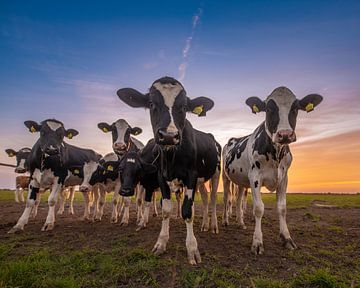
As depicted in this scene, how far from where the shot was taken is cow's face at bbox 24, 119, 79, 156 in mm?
9758

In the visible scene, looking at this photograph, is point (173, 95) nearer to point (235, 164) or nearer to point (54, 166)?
point (235, 164)

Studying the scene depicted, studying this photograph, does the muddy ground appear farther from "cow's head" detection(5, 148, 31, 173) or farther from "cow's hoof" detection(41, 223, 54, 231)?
"cow's head" detection(5, 148, 31, 173)

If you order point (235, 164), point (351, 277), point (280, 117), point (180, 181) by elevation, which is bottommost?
point (351, 277)

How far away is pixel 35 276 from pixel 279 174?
5.38 meters

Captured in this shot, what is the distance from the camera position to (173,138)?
5.21 m

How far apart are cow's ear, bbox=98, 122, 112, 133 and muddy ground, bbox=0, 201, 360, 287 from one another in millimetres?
4317

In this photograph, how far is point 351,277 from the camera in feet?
15.9

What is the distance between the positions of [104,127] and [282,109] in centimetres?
807

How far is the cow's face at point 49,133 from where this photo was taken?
9.76m

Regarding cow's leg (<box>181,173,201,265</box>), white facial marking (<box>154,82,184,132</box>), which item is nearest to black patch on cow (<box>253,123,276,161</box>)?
cow's leg (<box>181,173,201,265</box>)

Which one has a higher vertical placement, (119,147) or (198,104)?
(198,104)

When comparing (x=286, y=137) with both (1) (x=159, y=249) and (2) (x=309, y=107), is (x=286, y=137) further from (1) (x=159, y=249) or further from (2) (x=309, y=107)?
(1) (x=159, y=249)

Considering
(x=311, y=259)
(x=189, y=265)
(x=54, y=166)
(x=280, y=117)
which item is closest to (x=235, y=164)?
→ (x=280, y=117)

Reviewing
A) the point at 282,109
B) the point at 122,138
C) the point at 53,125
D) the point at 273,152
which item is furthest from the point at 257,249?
the point at 53,125
